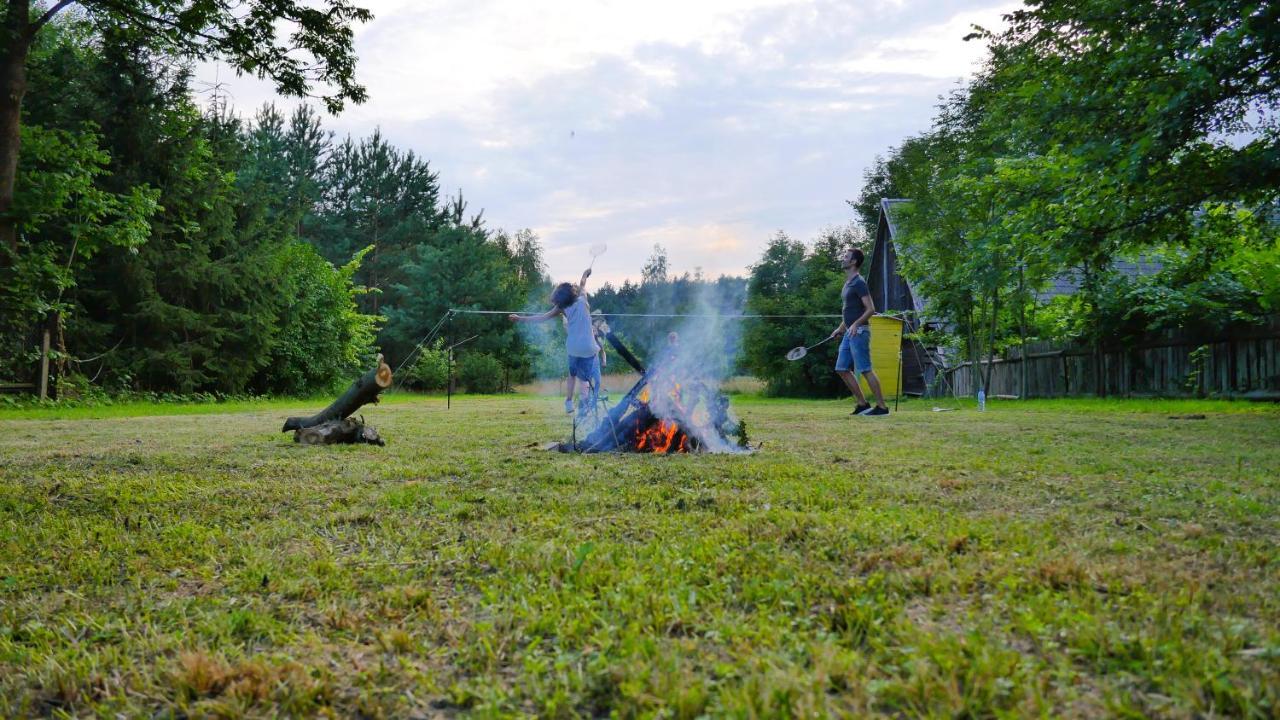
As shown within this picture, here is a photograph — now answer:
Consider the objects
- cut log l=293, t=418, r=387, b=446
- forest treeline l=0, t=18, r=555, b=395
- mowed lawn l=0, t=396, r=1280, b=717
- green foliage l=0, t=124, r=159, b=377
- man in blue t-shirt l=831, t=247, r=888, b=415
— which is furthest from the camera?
forest treeline l=0, t=18, r=555, b=395

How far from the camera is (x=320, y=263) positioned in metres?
21.2

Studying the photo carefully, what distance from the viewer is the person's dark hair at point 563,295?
875 cm

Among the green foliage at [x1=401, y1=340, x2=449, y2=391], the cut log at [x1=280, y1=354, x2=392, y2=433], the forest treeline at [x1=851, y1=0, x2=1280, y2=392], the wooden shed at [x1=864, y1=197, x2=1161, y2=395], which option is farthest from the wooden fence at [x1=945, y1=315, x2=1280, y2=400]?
the green foliage at [x1=401, y1=340, x2=449, y2=391]

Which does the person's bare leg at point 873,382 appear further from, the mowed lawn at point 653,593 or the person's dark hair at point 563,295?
the mowed lawn at point 653,593

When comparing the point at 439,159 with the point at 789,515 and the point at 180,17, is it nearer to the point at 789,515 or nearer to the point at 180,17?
the point at 180,17

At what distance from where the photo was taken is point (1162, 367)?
12273mm

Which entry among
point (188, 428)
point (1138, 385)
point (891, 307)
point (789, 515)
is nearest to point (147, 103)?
point (188, 428)

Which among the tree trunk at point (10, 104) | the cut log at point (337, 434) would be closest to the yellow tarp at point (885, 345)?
the cut log at point (337, 434)

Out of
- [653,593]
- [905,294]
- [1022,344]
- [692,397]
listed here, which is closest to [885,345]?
[905,294]

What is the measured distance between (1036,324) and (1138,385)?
17.2 feet

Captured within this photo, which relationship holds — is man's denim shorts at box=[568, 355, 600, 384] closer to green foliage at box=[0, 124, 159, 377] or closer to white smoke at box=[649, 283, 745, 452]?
white smoke at box=[649, 283, 745, 452]

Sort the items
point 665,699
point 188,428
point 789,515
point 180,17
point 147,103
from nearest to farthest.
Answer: point 665,699 → point 789,515 → point 180,17 → point 188,428 → point 147,103

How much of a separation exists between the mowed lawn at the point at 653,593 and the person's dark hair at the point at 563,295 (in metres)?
4.43

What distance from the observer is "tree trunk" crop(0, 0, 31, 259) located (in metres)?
5.51
